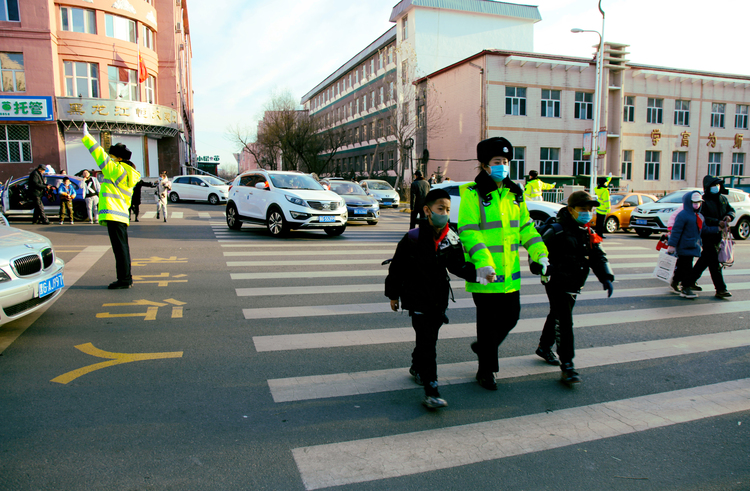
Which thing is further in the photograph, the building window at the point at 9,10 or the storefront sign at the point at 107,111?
the storefront sign at the point at 107,111

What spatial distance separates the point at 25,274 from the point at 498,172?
455 centimetres

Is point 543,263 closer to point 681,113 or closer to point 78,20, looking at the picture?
point 78,20

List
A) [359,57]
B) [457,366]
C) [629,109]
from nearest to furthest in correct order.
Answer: [457,366] → [629,109] → [359,57]

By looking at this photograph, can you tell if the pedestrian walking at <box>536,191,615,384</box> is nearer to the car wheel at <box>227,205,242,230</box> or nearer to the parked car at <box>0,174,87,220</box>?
the car wheel at <box>227,205,242,230</box>

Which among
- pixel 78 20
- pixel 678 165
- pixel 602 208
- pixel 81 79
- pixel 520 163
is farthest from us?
pixel 678 165

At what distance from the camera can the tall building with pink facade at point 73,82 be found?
1150 inches

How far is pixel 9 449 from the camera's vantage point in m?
3.00

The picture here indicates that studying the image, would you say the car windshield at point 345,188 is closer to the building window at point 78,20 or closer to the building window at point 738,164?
the building window at point 78,20

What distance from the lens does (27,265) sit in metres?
4.96

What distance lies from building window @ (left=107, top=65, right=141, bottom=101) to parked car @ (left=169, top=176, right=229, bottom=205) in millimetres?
8811

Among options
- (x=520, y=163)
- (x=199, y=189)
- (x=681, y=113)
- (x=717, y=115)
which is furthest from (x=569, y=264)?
(x=717, y=115)

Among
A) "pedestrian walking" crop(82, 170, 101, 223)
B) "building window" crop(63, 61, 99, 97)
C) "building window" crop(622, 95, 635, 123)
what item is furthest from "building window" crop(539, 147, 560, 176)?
"building window" crop(63, 61, 99, 97)

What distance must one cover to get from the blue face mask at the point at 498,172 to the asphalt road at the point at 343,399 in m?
1.69

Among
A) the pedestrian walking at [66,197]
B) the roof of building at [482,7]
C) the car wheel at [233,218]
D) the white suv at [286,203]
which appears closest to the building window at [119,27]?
the pedestrian walking at [66,197]
